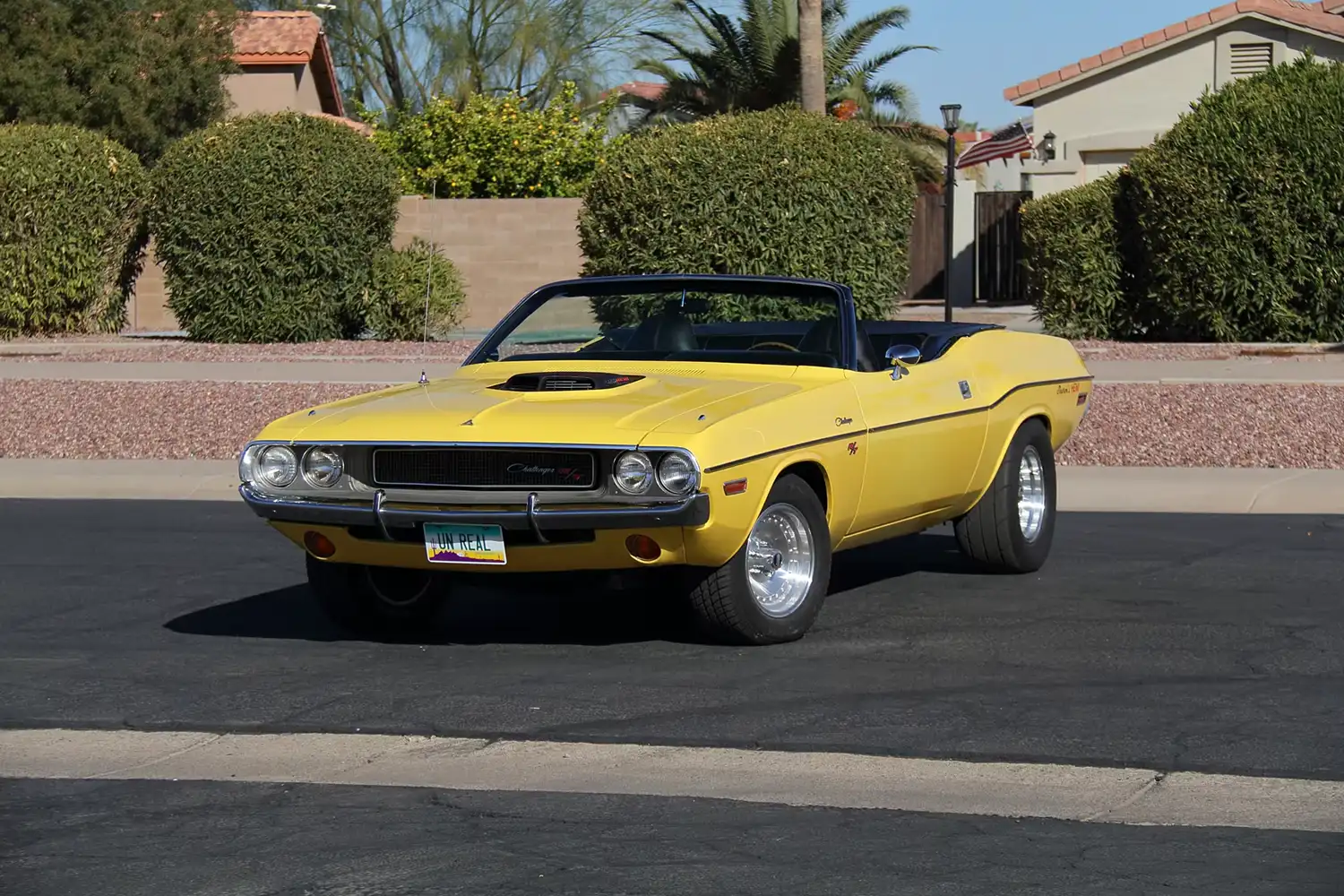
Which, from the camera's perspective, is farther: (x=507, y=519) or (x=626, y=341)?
(x=626, y=341)

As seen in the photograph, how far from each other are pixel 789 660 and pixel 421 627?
1726mm

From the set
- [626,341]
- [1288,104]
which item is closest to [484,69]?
[1288,104]

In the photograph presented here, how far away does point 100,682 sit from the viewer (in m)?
7.54

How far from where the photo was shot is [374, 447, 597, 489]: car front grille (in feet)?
24.2

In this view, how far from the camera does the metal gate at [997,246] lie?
115 ft

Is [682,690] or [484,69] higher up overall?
[484,69]

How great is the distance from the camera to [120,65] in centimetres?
3669

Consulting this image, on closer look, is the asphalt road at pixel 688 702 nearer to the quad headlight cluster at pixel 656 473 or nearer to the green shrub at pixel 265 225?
the quad headlight cluster at pixel 656 473

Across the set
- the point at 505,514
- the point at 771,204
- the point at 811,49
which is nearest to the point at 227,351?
the point at 771,204

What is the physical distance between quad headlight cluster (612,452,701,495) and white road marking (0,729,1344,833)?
1.17 meters

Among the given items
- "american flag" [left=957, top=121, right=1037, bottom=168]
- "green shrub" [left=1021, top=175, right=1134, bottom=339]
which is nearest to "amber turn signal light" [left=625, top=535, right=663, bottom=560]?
"green shrub" [left=1021, top=175, right=1134, bottom=339]

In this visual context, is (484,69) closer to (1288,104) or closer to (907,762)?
(1288,104)

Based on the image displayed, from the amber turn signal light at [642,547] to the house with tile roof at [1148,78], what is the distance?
2770cm

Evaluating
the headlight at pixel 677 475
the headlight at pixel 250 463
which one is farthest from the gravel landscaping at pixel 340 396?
the headlight at pixel 677 475
